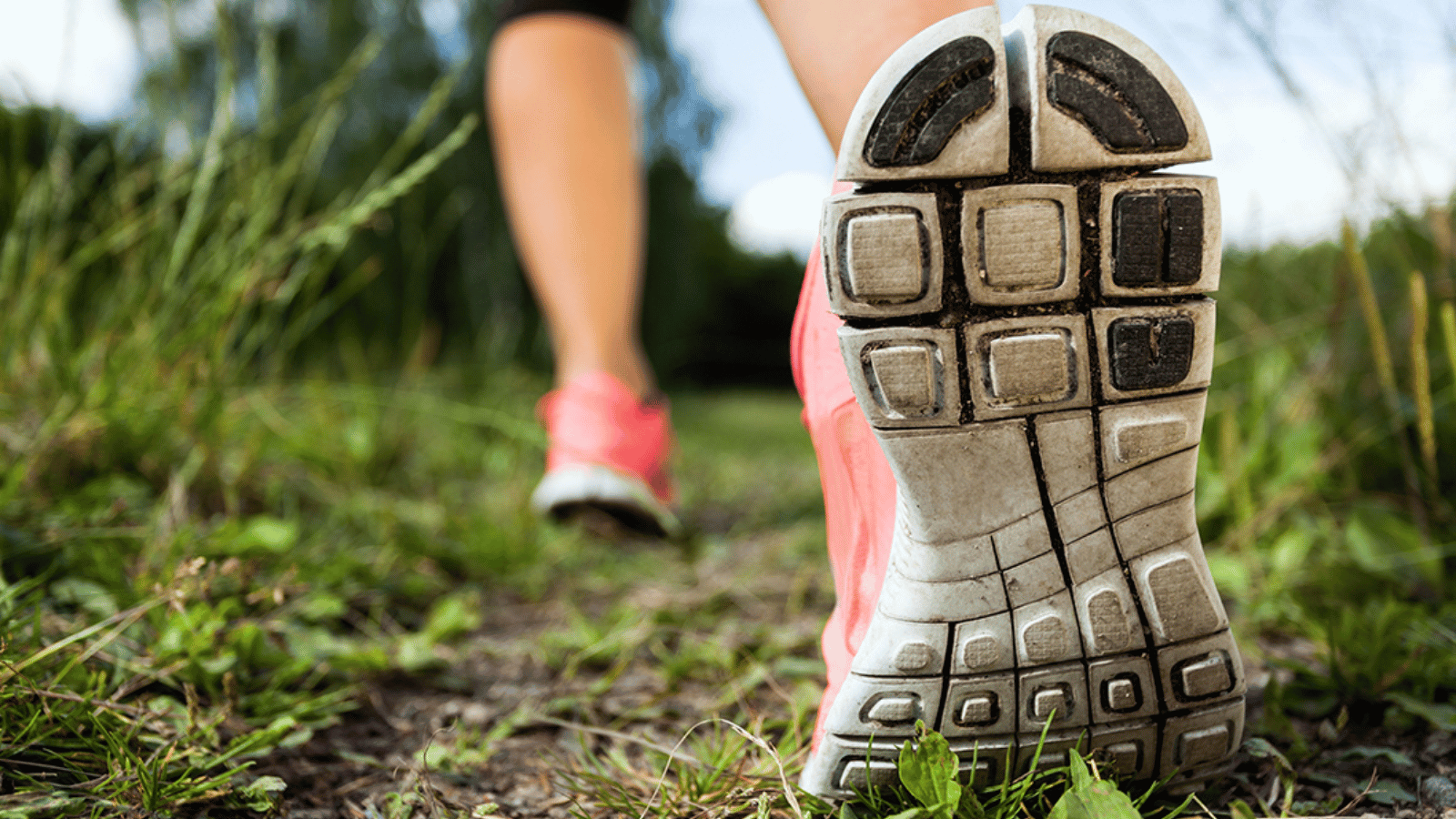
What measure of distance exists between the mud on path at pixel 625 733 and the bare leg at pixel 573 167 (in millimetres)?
523

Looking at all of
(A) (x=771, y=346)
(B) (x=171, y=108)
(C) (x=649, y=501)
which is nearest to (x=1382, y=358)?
(C) (x=649, y=501)

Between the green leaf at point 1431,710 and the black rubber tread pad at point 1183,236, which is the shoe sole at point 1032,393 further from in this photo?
the green leaf at point 1431,710

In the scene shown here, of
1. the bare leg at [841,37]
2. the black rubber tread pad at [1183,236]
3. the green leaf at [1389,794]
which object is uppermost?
the bare leg at [841,37]

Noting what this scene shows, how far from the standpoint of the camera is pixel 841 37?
658 millimetres

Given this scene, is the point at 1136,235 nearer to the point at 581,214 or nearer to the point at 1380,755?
the point at 1380,755

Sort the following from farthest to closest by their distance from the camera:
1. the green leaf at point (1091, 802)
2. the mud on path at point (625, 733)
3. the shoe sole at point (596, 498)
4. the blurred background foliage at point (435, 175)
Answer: the blurred background foliage at point (435, 175), the shoe sole at point (596, 498), the mud on path at point (625, 733), the green leaf at point (1091, 802)

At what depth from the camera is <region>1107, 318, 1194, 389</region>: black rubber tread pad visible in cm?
56

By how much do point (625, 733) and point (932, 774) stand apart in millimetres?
360

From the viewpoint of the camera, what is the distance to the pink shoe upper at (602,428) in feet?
4.85

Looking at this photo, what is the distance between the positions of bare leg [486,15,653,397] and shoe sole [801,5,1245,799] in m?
1.03

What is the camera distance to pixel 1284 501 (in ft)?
3.91

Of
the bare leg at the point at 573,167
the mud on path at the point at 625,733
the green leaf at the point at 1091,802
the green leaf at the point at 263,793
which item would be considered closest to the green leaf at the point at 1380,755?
the mud on path at the point at 625,733

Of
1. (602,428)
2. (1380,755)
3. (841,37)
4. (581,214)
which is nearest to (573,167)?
(581,214)

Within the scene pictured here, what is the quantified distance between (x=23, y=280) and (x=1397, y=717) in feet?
5.58
